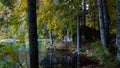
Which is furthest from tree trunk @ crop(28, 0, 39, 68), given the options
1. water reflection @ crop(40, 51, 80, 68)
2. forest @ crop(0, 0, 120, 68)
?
water reflection @ crop(40, 51, 80, 68)

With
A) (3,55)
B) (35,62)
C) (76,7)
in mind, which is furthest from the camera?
(76,7)

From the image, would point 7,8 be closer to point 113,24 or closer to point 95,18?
point 113,24

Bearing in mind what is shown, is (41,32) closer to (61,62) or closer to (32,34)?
Answer: (61,62)

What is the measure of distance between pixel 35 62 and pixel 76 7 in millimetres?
14837

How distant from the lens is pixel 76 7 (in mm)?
21609

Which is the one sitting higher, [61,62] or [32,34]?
[32,34]

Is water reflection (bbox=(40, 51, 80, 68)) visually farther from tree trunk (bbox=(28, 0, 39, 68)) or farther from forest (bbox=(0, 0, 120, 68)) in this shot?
tree trunk (bbox=(28, 0, 39, 68))

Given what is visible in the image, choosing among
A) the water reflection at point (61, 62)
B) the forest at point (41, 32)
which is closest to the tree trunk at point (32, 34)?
the forest at point (41, 32)

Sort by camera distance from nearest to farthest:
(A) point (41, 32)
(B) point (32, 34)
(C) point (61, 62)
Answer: (B) point (32, 34) → (C) point (61, 62) → (A) point (41, 32)

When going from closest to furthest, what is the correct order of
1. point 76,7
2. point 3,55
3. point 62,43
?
point 3,55 → point 76,7 → point 62,43

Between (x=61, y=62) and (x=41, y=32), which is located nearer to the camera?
(x=61, y=62)

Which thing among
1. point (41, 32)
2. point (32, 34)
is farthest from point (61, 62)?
point (32, 34)

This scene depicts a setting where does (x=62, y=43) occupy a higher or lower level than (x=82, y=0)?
lower

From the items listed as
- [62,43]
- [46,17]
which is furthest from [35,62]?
[62,43]
